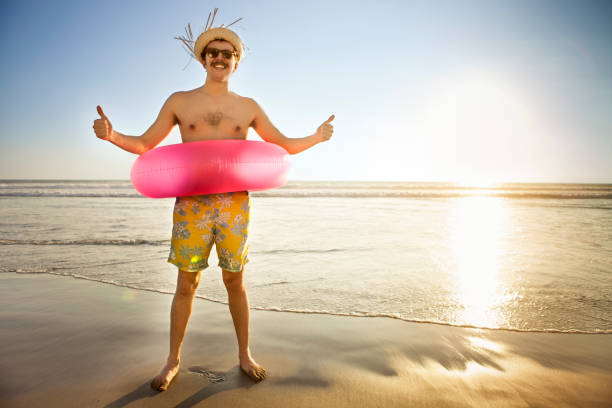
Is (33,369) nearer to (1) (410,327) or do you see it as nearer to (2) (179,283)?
(2) (179,283)

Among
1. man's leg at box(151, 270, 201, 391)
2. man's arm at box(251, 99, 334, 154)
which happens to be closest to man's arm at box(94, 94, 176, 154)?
man's arm at box(251, 99, 334, 154)

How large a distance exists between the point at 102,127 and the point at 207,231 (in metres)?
0.85

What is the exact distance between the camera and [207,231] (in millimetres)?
2127

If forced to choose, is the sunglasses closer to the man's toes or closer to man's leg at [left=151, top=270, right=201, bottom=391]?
man's leg at [left=151, top=270, right=201, bottom=391]

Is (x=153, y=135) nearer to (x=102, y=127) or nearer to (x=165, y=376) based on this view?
(x=102, y=127)

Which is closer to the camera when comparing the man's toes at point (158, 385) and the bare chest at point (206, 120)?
the man's toes at point (158, 385)

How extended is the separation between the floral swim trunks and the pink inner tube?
106mm

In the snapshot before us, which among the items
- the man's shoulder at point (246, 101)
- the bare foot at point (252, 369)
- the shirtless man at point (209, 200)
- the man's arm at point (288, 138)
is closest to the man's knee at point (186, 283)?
the shirtless man at point (209, 200)

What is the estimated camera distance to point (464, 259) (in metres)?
5.17

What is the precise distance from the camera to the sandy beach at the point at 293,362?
74.9 inches

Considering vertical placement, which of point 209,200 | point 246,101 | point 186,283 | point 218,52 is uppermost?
point 218,52

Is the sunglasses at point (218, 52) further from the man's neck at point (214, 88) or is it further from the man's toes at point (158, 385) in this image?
the man's toes at point (158, 385)

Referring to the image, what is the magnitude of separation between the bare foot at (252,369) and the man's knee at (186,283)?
55cm

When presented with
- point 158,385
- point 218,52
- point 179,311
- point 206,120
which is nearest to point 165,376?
point 158,385
